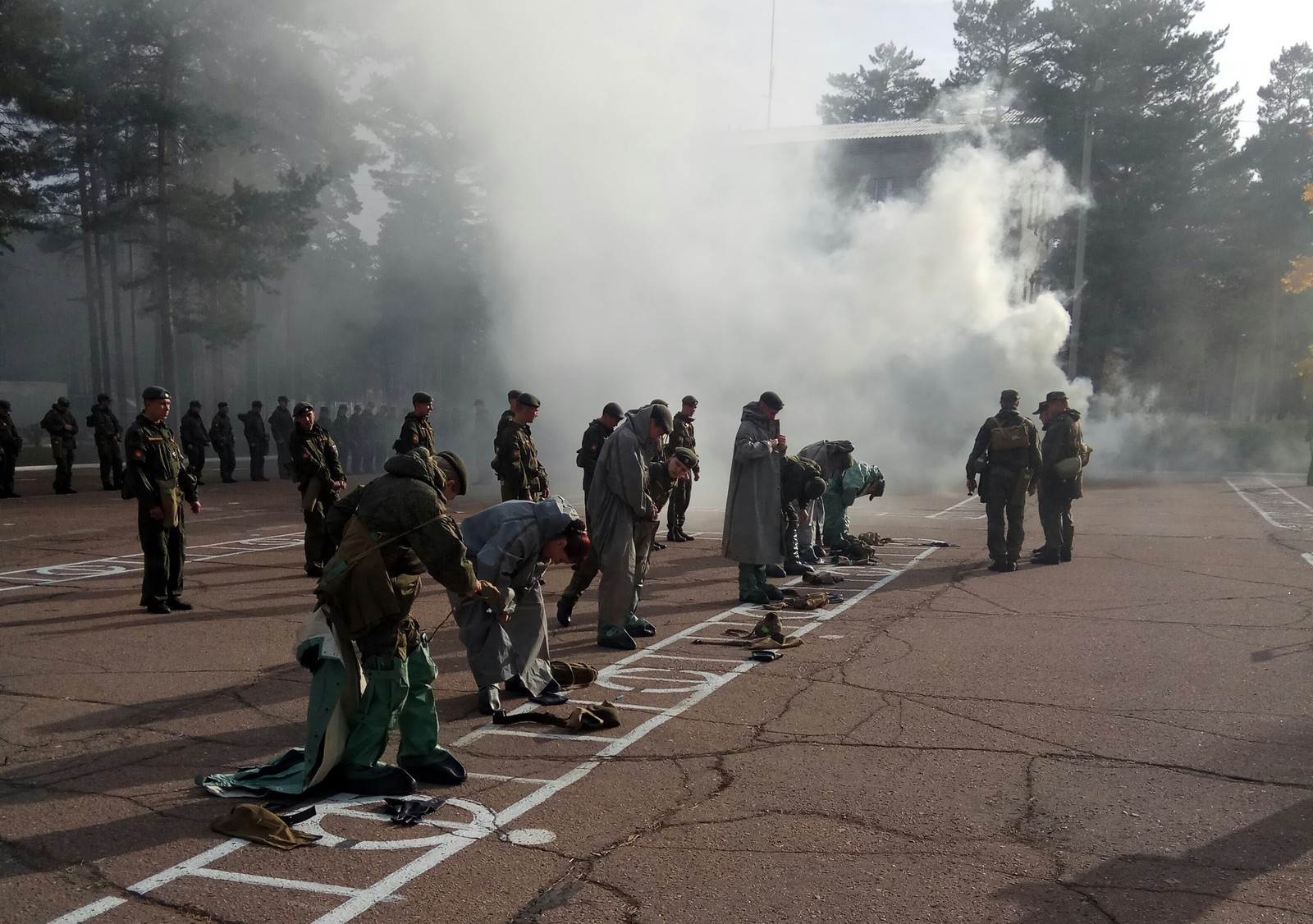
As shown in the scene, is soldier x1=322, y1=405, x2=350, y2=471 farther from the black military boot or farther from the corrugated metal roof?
the black military boot

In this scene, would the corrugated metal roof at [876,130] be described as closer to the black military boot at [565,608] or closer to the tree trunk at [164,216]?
the tree trunk at [164,216]

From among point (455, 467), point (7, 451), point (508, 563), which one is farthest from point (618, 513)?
point (7, 451)

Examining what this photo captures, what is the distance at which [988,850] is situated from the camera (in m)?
3.69

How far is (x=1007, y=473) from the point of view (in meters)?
11.0

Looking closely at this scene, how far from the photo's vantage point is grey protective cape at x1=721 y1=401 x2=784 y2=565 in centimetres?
884

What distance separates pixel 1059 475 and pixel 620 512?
6.19 metres

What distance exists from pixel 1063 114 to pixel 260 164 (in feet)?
89.0

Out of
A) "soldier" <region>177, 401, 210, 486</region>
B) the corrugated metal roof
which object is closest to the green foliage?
the corrugated metal roof

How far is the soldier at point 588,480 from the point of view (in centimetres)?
755

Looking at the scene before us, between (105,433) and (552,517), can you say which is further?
(105,433)

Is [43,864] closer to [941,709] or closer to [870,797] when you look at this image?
[870,797]

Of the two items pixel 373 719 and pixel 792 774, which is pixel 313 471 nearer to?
pixel 373 719

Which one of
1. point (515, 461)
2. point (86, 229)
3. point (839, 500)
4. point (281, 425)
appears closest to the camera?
point (515, 461)

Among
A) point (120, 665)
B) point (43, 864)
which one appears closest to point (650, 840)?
point (43, 864)
